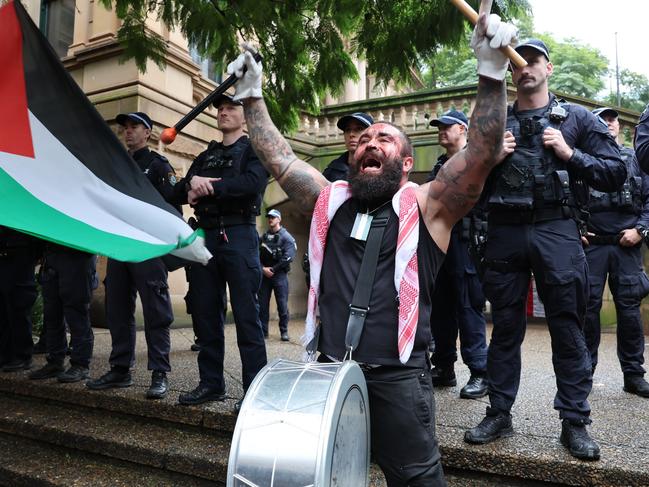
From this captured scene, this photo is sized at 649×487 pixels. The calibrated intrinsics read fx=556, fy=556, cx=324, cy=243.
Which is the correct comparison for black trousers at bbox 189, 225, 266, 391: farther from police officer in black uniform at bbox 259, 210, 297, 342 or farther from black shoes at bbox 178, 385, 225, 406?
police officer in black uniform at bbox 259, 210, 297, 342

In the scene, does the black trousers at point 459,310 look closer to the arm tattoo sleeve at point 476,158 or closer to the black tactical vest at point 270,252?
the arm tattoo sleeve at point 476,158

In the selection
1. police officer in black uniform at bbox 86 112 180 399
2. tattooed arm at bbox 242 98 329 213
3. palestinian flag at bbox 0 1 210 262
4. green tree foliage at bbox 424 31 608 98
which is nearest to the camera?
tattooed arm at bbox 242 98 329 213

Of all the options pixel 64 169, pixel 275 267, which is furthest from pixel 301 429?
pixel 275 267

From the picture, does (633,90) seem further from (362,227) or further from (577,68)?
(362,227)

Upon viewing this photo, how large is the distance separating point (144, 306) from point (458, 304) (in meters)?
2.45

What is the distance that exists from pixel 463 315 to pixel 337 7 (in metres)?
2.85

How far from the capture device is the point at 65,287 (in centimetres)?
468

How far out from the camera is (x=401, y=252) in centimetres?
221

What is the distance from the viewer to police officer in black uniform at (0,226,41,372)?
5.25 m

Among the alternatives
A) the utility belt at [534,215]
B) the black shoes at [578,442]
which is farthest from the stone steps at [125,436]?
the utility belt at [534,215]

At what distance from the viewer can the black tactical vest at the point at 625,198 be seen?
450 cm

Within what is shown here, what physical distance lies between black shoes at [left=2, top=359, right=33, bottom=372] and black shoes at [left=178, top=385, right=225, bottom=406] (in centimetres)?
216

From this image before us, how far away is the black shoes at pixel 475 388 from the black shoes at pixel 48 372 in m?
3.38

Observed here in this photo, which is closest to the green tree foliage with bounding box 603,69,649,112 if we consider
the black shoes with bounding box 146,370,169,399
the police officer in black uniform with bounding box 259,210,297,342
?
the police officer in black uniform with bounding box 259,210,297,342
